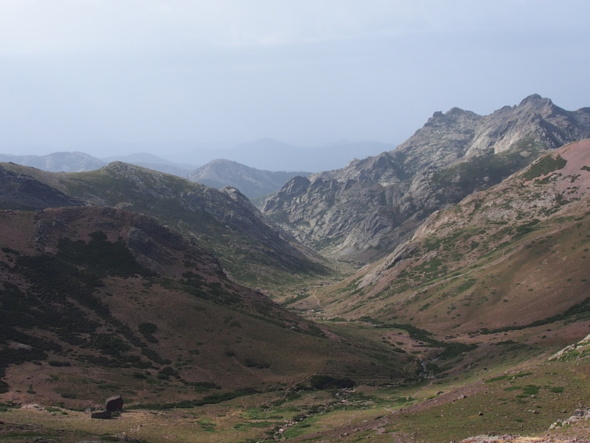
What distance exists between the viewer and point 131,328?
8644cm

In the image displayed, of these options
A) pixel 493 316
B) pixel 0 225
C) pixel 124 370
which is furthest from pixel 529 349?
pixel 0 225

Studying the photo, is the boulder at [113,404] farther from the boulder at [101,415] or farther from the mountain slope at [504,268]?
the mountain slope at [504,268]

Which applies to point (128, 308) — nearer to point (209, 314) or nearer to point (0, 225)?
point (209, 314)

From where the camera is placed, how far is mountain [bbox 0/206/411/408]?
67.2m

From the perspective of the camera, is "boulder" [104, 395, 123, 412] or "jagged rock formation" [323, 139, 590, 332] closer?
"boulder" [104, 395, 123, 412]

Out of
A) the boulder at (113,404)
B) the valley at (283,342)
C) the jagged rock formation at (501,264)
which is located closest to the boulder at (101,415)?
the valley at (283,342)

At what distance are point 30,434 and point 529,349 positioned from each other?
71.5m

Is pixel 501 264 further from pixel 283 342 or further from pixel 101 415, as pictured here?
pixel 101 415

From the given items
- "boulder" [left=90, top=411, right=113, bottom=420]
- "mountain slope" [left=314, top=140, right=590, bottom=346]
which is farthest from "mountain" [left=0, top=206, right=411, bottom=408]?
"mountain slope" [left=314, top=140, right=590, bottom=346]

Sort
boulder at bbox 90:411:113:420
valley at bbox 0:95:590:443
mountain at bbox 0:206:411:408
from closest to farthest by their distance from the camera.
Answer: valley at bbox 0:95:590:443 → boulder at bbox 90:411:113:420 → mountain at bbox 0:206:411:408

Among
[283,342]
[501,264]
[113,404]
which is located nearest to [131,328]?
[283,342]

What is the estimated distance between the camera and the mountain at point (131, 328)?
6719 centimetres

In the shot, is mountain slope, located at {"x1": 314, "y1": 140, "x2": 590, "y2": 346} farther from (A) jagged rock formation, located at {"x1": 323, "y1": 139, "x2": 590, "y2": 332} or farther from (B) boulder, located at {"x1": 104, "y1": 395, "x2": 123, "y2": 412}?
(B) boulder, located at {"x1": 104, "y1": 395, "x2": 123, "y2": 412}

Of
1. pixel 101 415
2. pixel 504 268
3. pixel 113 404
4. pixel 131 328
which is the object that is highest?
pixel 504 268
